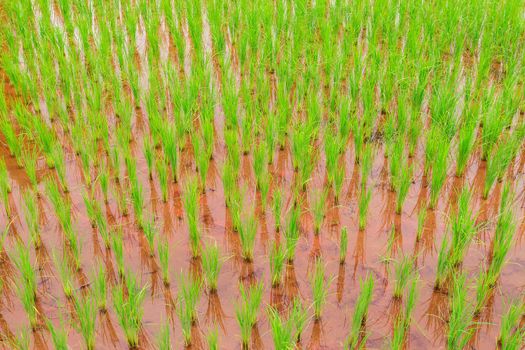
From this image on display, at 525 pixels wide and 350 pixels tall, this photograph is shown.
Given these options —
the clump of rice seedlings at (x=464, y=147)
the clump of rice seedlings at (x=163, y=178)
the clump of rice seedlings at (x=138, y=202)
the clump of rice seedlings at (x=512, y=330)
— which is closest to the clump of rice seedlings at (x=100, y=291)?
the clump of rice seedlings at (x=138, y=202)

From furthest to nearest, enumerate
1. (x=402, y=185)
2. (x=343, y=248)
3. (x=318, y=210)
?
(x=402, y=185) → (x=318, y=210) → (x=343, y=248)

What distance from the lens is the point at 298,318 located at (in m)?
1.96

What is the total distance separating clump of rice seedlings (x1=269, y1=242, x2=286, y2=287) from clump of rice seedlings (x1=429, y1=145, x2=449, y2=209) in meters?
0.81

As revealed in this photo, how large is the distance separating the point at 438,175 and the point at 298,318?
3.33 ft

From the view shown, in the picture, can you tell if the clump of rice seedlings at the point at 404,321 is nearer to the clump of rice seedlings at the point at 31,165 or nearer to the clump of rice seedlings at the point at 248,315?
the clump of rice seedlings at the point at 248,315

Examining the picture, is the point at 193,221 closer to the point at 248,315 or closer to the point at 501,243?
the point at 248,315

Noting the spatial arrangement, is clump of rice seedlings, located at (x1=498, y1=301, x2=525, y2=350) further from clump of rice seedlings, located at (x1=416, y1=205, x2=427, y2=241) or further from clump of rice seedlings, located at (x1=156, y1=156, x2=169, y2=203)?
clump of rice seedlings, located at (x1=156, y1=156, x2=169, y2=203)

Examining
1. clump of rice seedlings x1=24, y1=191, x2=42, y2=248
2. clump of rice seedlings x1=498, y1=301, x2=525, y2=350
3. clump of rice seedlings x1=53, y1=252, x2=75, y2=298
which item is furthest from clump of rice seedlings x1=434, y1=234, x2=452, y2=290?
clump of rice seedlings x1=24, y1=191, x2=42, y2=248

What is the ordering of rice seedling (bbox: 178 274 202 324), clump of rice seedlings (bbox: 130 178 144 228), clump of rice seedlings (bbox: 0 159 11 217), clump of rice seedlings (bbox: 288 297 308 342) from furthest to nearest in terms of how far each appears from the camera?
clump of rice seedlings (bbox: 0 159 11 217)
clump of rice seedlings (bbox: 130 178 144 228)
rice seedling (bbox: 178 274 202 324)
clump of rice seedlings (bbox: 288 297 308 342)

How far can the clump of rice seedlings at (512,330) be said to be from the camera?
70.7 inches

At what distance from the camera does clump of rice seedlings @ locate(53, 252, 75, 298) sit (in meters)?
2.14

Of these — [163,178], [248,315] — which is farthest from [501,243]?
[163,178]

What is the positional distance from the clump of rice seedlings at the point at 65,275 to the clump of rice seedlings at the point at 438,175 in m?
1.61

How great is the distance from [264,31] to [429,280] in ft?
8.11
